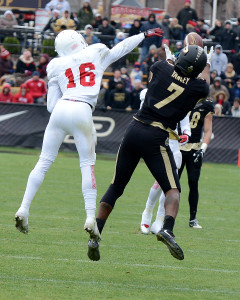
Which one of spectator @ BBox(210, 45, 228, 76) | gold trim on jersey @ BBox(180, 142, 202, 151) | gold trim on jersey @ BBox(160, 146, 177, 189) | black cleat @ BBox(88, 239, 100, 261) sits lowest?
spectator @ BBox(210, 45, 228, 76)

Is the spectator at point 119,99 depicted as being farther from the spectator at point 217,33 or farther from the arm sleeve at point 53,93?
the arm sleeve at point 53,93

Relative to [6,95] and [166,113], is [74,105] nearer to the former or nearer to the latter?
[166,113]

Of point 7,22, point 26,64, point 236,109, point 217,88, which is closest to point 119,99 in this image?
point 217,88

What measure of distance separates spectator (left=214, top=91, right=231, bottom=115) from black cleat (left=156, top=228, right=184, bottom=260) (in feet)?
49.0

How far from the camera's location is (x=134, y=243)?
8.81 metres

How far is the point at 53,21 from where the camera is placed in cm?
2475

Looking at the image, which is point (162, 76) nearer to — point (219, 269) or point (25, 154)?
point (219, 269)

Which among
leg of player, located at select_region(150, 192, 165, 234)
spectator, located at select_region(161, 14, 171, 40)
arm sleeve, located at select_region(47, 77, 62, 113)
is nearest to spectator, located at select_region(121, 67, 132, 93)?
spectator, located at select_region(161, 14, 171, 40)

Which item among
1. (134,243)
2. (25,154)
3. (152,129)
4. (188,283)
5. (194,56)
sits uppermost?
(194,56)

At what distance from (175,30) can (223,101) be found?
13.3ft

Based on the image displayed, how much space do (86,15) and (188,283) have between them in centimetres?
1937

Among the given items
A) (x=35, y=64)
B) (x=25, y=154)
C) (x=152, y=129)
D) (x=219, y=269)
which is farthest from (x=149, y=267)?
(x=35, y=64)

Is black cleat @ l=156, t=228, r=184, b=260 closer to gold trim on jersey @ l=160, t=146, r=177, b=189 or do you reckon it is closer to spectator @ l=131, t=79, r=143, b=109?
gold trim on jersey @ l=160, t=146, r=177, b=189

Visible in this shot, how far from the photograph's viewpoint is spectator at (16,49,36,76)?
23625mm
